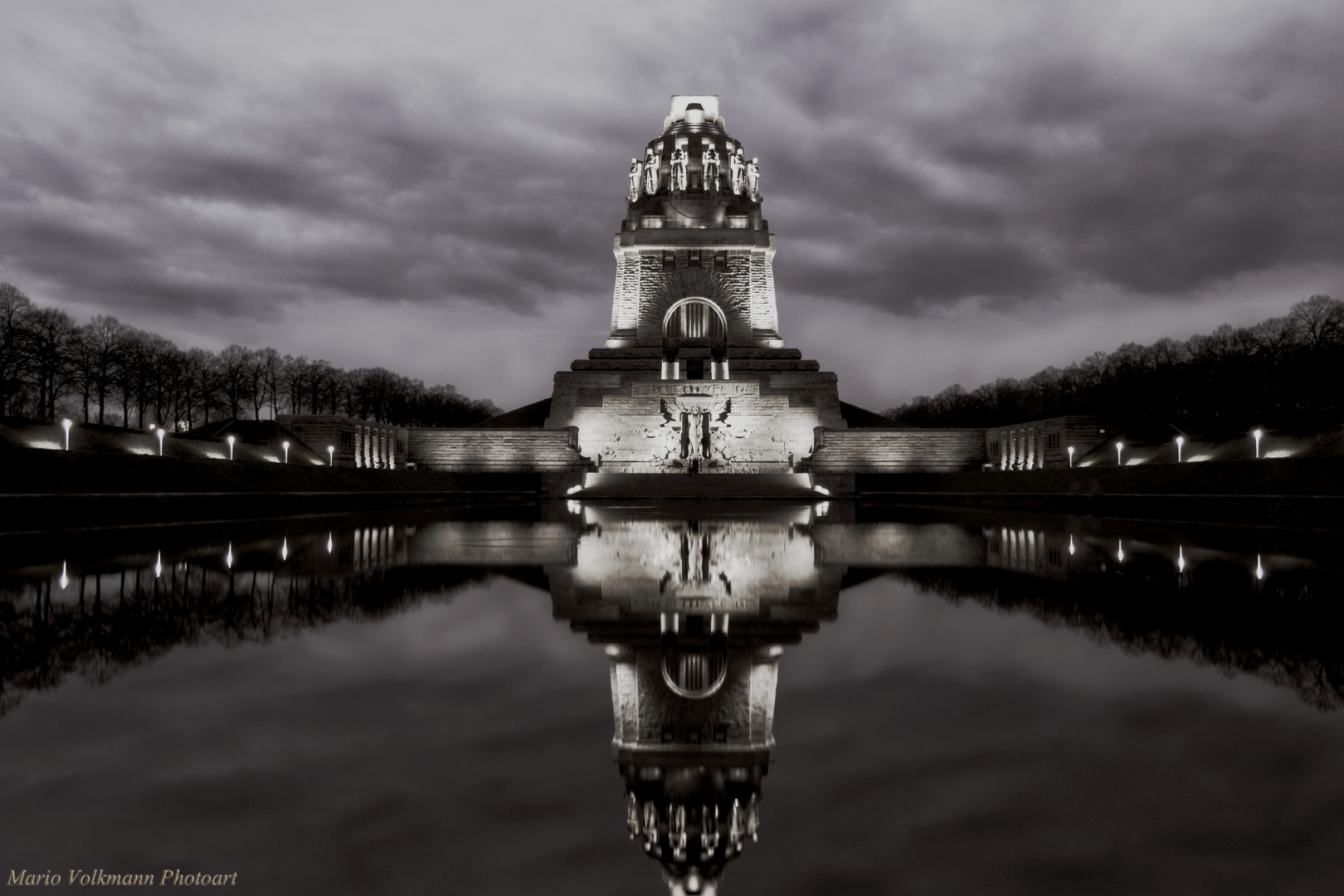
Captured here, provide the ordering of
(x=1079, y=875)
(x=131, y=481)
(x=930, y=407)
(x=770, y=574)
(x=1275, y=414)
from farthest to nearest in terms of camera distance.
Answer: (x=930, y=407)
(x=1275, y=414)
(x=131, y=481)
(x=770, y=574)
(x=1079, y=875)

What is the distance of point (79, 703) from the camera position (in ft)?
9.12

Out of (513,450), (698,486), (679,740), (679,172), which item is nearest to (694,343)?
(679,172)

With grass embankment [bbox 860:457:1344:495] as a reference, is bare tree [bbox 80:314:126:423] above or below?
above

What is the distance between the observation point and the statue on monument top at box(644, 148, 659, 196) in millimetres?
49281

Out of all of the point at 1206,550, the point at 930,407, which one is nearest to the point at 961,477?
the point at 1206,550

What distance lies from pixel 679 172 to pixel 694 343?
1005 cm

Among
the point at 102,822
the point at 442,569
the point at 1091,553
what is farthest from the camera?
the point at 1091,553

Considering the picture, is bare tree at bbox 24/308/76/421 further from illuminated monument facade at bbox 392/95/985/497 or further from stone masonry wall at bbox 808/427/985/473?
stone masonry wall at bbox 808/427/985/473

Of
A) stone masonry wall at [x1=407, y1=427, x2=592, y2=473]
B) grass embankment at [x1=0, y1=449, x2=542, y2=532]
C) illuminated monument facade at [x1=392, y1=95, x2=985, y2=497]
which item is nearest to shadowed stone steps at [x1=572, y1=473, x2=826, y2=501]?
illuminated monument facade at [x1=392, y1=95, x2=985, y2=497]

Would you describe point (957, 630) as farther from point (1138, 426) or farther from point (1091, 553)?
point (1138, 426)

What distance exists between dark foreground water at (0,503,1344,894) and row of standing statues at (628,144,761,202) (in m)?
46.0

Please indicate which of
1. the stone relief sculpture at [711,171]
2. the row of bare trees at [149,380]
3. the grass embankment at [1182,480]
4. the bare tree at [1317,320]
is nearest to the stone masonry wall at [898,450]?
the grass embankment at [1182,480]

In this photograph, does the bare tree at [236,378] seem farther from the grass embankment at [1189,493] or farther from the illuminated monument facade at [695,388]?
the grass embankment at [1189,493]

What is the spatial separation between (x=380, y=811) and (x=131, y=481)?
736 inches
